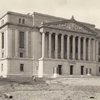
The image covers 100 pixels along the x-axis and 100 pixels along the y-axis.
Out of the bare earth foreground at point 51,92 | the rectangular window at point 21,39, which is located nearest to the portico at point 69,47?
the rectangular window at point 21,39

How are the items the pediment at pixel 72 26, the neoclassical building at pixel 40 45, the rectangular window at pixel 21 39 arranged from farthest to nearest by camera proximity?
the pediment at pixel 72 26 → the rectangular window at pixel 21 39 → the neoclassical building at pixel 40 45

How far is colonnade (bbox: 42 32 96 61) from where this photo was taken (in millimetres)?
59312

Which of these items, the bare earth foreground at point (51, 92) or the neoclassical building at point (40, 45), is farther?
the neoclassical building at point (40, 45)

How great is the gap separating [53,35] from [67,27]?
217 inches

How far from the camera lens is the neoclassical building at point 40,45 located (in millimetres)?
56031

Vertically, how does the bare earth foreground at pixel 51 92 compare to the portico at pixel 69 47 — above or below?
below

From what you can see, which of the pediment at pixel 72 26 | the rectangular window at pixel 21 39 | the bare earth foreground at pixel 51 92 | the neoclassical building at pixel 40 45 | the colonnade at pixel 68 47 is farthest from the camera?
the pediment at pixel 72 26

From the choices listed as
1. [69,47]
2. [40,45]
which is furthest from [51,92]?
[69,47]

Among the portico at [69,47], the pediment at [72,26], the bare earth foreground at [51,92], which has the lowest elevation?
the bare earth foreground at [51,92]

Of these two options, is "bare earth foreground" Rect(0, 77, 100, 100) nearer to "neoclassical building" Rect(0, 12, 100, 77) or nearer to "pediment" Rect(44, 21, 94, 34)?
"neoclassical building" Rect(0, 12, 100, 77)

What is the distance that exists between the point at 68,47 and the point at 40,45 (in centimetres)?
924

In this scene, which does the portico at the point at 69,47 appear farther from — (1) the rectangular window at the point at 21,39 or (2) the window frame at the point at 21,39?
(1) the rectangular window at the point at 21,39

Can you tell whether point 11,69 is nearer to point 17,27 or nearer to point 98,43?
point 17,27

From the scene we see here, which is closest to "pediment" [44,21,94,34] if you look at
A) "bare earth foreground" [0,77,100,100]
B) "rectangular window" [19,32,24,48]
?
"rectangular window" [19,32,24,48]
